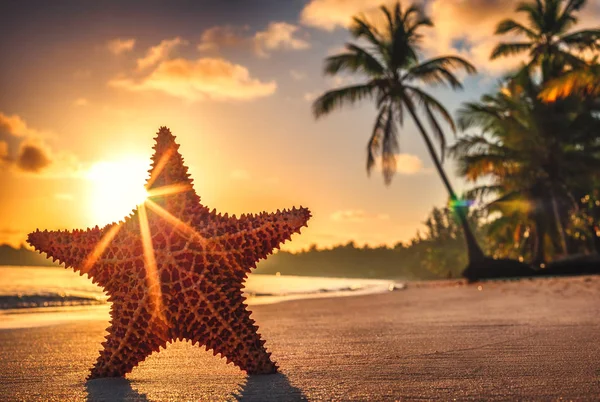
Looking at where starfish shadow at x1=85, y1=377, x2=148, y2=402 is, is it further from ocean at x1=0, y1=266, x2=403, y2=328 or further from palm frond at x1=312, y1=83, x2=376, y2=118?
palm frond at x1=312, y1=83, x2=376, y2=118

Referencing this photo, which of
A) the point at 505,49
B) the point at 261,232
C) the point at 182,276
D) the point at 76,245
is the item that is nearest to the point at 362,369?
the point at 261,232

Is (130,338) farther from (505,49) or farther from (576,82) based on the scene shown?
(505,49)

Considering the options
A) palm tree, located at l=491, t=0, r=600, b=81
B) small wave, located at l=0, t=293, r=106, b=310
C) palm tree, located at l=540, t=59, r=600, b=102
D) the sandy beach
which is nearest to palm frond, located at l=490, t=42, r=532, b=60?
palm tree, located at l=491, t=0, r=600, b=81

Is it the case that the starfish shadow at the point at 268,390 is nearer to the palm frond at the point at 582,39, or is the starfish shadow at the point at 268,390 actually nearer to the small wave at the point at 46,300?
the small wave at the point at 46,300

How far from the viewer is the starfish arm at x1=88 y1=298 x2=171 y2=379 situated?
3.18 meters

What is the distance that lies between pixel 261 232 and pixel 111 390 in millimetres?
1089

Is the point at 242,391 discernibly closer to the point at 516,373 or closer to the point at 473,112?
the point at 516,373

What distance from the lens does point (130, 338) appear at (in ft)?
10.5

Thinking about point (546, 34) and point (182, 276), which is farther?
point (546, 34)

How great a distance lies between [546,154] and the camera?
31.2 meters

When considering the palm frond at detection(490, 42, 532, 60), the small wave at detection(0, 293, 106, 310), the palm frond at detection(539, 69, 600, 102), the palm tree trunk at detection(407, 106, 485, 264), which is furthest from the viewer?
the palm frond at detection(490, 42, 532, 60)

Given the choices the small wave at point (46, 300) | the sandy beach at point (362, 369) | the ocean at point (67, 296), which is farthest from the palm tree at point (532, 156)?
the sandy beach at point (362, 369)

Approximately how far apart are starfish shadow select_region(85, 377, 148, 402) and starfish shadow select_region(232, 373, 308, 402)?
18.5 inches

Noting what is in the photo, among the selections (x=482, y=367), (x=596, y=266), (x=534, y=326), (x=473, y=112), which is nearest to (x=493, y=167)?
(x=473, y=112)
